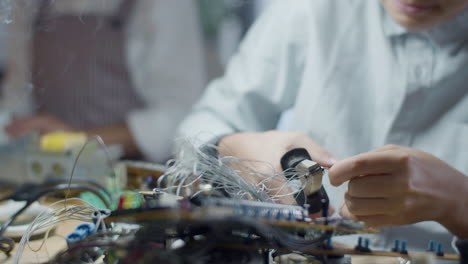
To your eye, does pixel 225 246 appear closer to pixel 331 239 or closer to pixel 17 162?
pixel 331 239

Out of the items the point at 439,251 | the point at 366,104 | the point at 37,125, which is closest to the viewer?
the point at 439,251

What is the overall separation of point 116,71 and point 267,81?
606 mm

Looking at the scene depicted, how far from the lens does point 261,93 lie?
0.80 metres

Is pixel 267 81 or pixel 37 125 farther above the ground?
pixel 267 81

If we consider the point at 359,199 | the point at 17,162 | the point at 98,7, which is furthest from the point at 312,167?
the point at 98,7

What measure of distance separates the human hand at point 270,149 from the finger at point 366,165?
0.05 metres

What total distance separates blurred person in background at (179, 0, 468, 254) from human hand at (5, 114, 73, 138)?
534 mm

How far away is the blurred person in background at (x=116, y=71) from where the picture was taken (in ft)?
3.69

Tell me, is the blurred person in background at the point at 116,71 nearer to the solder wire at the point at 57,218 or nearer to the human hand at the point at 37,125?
the human hand at the point at 37,125

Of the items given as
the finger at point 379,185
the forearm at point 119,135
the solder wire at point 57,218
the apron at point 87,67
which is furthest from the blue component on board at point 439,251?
the forearm at point 119,135

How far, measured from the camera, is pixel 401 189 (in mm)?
463

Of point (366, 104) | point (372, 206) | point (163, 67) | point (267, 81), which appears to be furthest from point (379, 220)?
point (163, 67)

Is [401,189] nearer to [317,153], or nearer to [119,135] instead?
[317,153]

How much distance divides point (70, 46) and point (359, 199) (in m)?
0.93
